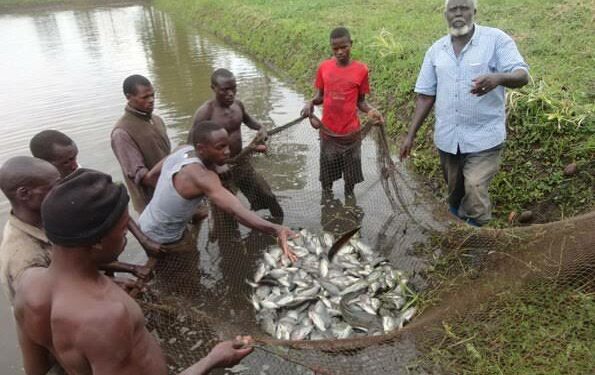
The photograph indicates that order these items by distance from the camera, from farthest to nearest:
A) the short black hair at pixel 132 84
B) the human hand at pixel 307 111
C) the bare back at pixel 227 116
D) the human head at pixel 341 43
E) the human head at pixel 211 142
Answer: the human hand at pixel 307 111
the human head at pixel 341 43
the bare back at pixel 227 116
the short black hair at pixel 132 84
the human head at pixel 211 142

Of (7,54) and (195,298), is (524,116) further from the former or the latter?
(7,54)

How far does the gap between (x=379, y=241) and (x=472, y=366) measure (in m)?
2.01

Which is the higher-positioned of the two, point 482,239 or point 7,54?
point 482,239

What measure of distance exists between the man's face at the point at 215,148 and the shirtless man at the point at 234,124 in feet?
3.88

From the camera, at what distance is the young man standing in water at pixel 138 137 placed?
467 cm

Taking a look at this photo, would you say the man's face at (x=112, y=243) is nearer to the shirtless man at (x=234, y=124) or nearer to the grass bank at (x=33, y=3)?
the shirtless man at (x=234, y=124)

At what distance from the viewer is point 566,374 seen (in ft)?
11.4

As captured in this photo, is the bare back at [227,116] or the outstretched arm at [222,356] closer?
the outstretched arm at [222,356]

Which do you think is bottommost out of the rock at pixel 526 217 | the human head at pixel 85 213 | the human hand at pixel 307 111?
the rock at pixel 526 217

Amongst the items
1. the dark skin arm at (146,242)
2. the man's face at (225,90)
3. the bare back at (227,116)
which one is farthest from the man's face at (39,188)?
the man's face at (225,90)

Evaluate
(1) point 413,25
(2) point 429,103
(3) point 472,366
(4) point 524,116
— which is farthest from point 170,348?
(1) point 413,25

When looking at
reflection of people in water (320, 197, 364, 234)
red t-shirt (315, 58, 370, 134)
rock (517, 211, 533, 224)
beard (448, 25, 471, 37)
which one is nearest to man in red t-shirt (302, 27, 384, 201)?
red t-shirt (315, 58, 370, 134)

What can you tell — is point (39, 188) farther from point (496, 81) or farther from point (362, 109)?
point (362, 109)

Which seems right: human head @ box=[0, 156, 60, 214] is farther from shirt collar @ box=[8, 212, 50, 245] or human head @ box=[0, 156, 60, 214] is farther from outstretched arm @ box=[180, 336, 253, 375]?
outstretched arm @ box=[180, 336, 253, 375]
